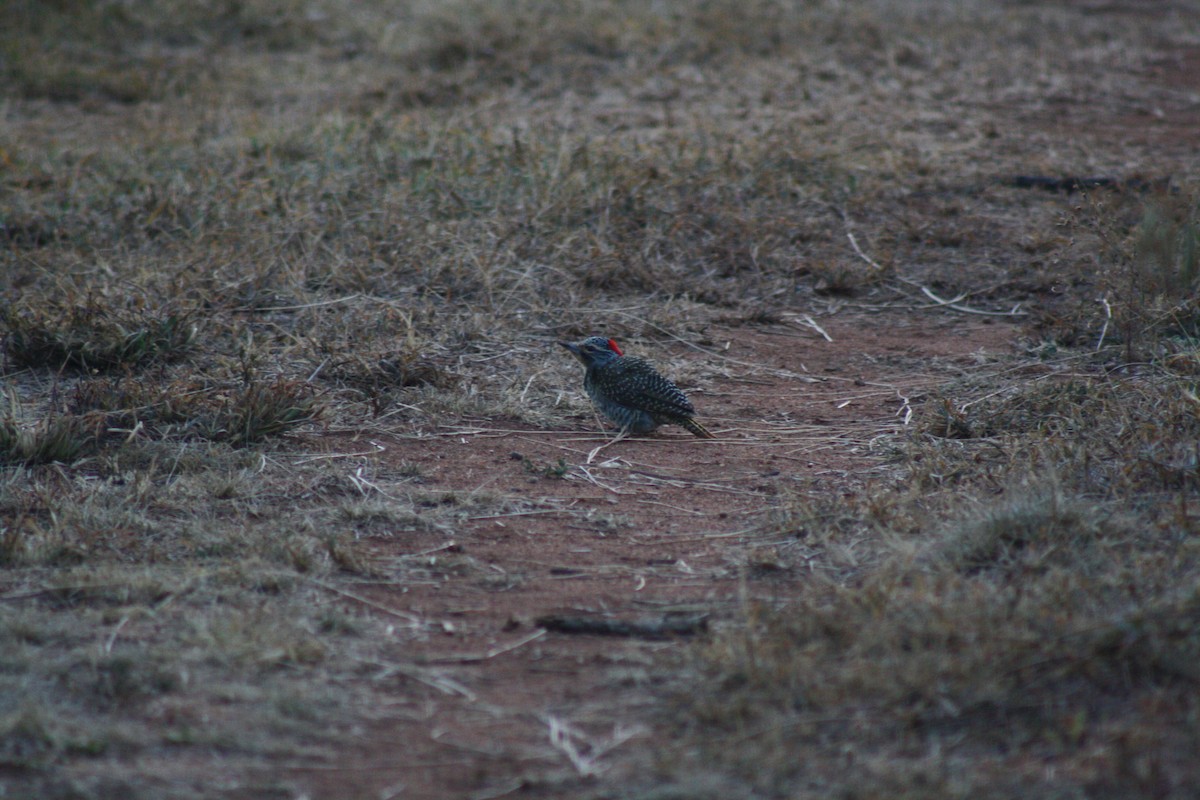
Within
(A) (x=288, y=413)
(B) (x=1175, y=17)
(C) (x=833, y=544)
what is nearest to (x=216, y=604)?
(A) (x=288, y=413)

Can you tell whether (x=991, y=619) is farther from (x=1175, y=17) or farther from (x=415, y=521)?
(x=1175, y=17)

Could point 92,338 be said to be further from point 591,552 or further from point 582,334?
point 591,552

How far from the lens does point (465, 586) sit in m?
4.53

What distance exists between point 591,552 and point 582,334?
266 cm

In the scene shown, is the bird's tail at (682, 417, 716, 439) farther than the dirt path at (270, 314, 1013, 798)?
Yes

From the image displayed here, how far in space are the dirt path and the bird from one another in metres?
0.13

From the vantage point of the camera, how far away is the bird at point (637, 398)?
612 cm

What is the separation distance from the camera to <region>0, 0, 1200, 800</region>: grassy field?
3467 mm

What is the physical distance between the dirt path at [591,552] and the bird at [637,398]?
0.41 feet

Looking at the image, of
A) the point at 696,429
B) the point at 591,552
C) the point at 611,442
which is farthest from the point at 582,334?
the point at 591,552

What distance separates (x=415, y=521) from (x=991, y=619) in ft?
7.66

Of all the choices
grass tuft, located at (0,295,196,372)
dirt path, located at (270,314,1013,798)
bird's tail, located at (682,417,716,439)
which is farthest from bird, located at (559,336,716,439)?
grass tuft, located at (0,295,196,372)

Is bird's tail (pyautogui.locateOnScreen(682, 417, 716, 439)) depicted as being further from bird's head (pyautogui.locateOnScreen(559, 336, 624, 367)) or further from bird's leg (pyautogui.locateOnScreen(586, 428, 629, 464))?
bird's head (pyautogui.locateOnScreen(559, 336, 624, 367))

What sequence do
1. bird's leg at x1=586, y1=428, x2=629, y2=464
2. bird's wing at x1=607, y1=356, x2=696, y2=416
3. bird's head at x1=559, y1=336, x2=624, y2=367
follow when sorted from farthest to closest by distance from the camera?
bird's head at x1=559, y1=336, x2=624, y2=367 < bird's wing at x1=607, y1=356, x2=696, y2=416 < bird's leg at x1=586, y1=428, x2=629, y2=464
